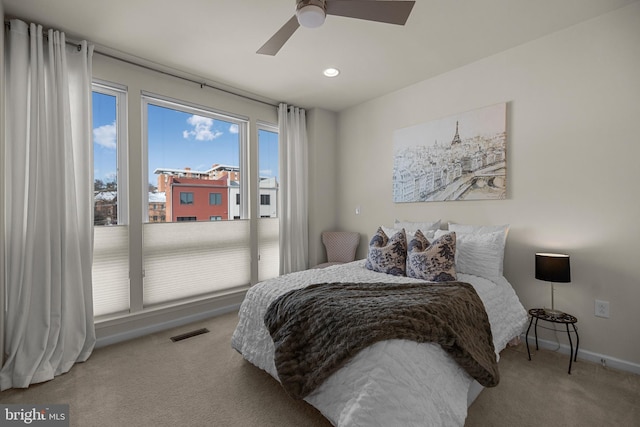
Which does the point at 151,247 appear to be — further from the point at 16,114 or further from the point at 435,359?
the point at 435,359

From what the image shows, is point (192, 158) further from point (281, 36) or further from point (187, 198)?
point (281, 36)

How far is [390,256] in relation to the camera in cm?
262

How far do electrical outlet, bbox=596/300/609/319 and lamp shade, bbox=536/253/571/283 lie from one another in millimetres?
394

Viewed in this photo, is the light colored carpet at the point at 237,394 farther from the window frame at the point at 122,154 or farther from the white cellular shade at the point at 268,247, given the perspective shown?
the white cellular shade at the point at 268,247

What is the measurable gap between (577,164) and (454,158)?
993mm

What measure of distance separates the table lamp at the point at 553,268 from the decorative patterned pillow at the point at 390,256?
102cm

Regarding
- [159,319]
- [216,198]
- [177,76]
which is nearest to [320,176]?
[216,198]

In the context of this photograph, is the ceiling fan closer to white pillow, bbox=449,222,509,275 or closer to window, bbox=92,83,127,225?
white pillow, bbox=449,222,509,275

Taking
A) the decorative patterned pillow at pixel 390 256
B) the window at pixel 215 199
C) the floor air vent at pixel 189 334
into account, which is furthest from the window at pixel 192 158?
the decorative patterned pillow at pixel 390 256

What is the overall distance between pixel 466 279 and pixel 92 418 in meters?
2.68

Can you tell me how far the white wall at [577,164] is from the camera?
2.20 meters

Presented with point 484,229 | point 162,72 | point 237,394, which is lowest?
point 237,394

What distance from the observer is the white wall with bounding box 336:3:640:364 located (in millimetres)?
2203

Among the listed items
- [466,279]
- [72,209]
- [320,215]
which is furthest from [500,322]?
[72,209]
